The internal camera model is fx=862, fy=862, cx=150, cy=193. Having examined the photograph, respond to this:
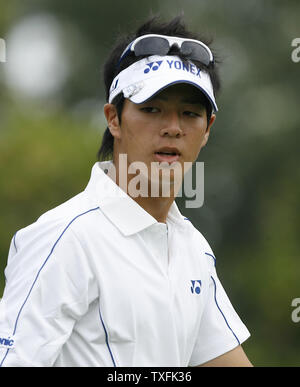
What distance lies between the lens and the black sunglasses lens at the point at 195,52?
3.04m

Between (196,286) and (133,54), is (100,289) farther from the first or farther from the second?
(133,54)

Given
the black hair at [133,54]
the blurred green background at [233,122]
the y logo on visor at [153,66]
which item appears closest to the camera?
the y logo on visor at [153,66]

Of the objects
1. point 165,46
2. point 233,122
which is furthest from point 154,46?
point 233,122

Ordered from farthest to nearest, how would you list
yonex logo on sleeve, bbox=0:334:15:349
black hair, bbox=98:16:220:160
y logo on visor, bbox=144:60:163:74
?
black hair, bbox=98:16:220:160 < y logo on visor, bbox=144:60:163:74 < yonex logo on sleeve, bbox=0:334:15:349

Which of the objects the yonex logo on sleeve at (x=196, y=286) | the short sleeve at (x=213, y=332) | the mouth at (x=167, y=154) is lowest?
the short sleeve at (x=213, y=332)

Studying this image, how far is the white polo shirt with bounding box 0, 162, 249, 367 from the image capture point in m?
2.54

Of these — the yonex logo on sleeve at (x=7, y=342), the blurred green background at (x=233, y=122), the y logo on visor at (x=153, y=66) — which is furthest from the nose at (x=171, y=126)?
the blurred green background at (x=233, y=122)

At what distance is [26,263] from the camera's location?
2621 mm

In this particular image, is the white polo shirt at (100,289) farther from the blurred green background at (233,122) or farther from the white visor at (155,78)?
the blurred green background at (233,122)

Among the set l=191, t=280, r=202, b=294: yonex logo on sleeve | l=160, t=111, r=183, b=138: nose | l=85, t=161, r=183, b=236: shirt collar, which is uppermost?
l=160, t=111, r=183, b=138: nose

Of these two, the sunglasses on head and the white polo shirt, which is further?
the sunglasses on head

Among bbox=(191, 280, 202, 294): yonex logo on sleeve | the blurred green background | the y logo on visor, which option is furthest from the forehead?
the blurred green background

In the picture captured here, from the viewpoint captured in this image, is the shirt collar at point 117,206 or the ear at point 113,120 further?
the ear at point 113,120

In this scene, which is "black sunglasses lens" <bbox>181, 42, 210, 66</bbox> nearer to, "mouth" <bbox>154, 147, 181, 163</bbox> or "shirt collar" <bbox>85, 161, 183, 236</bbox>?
"mouth" <bbox>154, 147, 181, 163</bbox>
